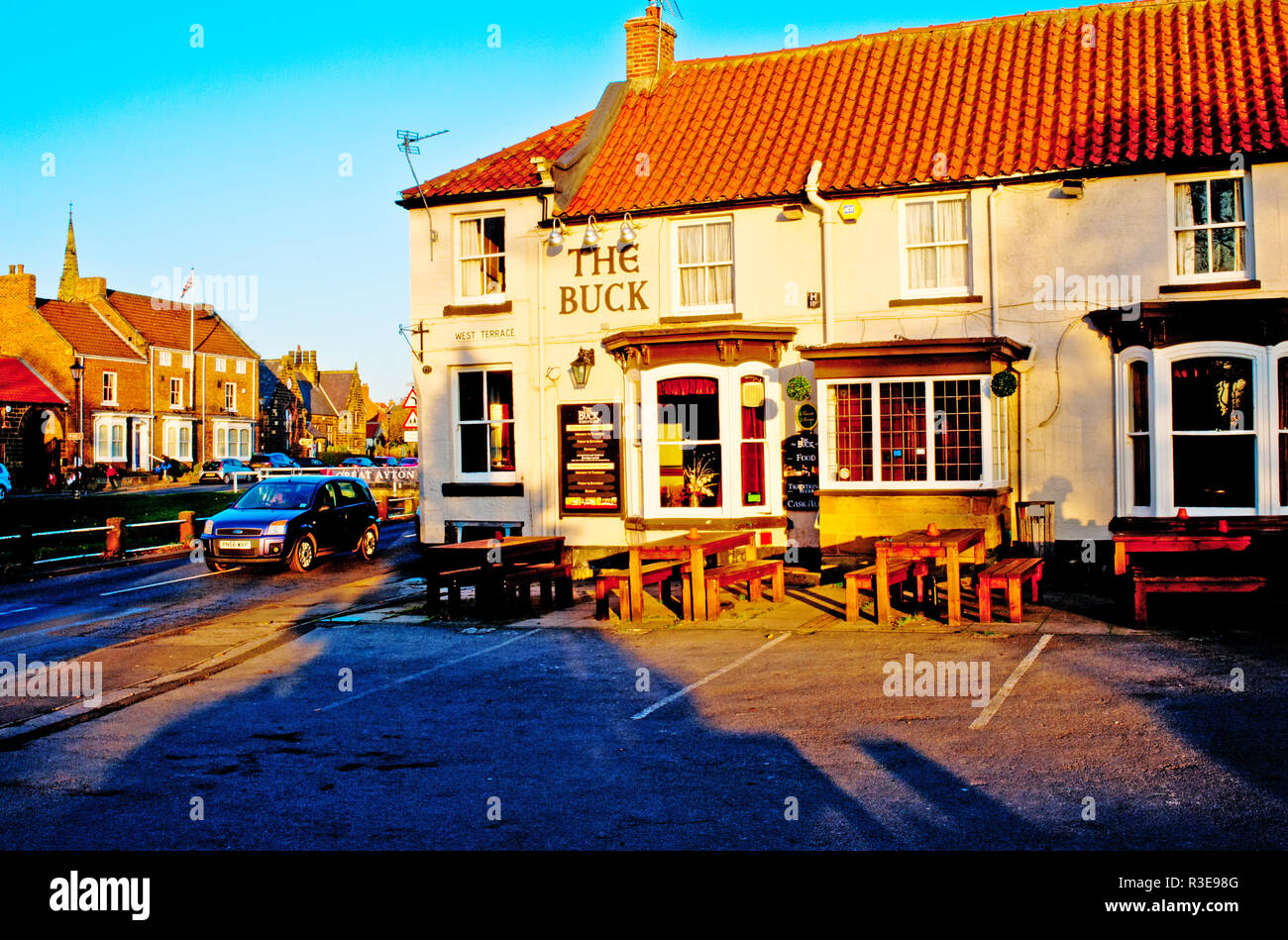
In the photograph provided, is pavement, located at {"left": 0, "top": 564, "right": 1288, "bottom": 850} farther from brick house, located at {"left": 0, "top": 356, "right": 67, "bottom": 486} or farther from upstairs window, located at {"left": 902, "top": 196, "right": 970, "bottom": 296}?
brick house, located at {"left": 0, "top": 356, "right": 67, "bottom": 486}

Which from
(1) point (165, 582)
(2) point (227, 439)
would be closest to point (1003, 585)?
(1) point (165, 582)

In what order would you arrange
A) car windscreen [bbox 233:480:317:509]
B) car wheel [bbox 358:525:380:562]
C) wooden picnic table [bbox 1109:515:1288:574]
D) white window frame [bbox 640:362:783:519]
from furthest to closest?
car wheel [bbox 358:525:380:562], car windscreen [bbox 233:480:317:509], white window frame [bbox 640:362:783:519], wooden picnic table [bbox 1109:515:1288:574]

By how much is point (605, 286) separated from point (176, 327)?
6654 centimetres

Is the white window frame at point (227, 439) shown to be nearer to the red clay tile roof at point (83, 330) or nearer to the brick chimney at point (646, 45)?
the red clay tile roof at point (83, 330)

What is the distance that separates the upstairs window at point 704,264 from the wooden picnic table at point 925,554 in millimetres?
5804

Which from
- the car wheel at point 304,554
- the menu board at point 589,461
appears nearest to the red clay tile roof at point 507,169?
the menu board at point 589,461

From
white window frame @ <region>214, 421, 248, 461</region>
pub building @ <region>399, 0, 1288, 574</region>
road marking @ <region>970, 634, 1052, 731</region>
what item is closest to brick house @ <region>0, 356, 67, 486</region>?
white window frame @ <region>214, 421, 248, 461</region>

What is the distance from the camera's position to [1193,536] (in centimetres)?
1381

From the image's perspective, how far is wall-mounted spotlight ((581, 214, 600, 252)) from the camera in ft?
62.0

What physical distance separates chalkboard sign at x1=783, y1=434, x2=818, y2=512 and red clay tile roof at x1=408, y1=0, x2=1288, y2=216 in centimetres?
402

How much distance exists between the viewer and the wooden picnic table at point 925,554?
13102 millimetres

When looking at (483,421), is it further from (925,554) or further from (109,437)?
(109,437)

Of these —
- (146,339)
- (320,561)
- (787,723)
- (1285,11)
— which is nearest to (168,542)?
(320,561)
